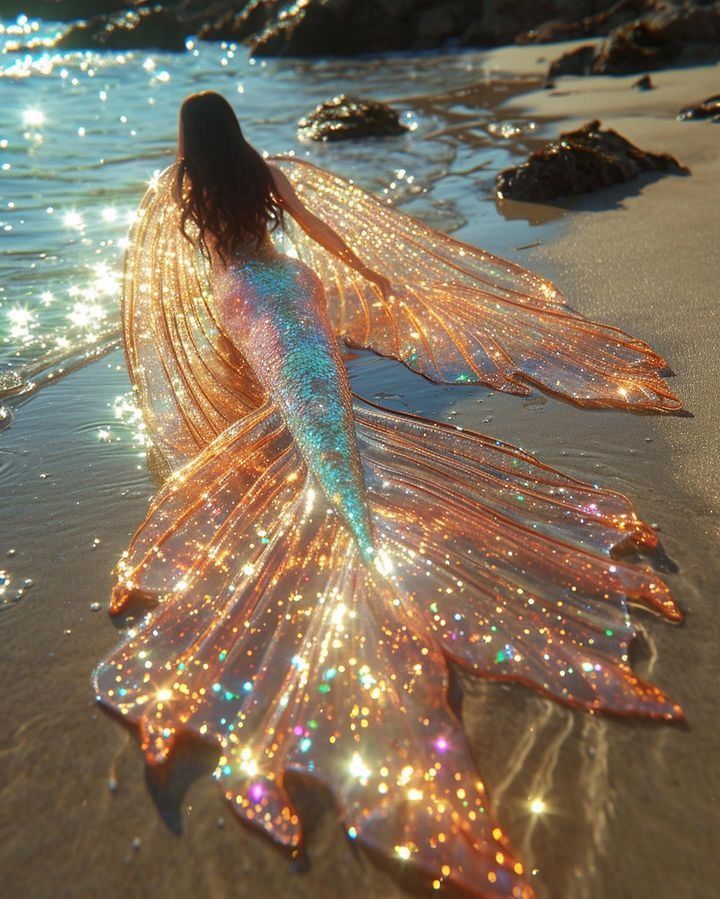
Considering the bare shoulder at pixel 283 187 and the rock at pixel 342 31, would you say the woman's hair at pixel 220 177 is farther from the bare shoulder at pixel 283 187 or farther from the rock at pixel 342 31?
the rock at pixel 342 31

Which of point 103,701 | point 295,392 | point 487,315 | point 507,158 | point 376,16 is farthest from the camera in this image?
point 376,16

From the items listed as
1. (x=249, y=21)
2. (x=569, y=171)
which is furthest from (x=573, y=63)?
(x=249, y=21)

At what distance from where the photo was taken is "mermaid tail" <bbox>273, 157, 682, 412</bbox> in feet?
8.70

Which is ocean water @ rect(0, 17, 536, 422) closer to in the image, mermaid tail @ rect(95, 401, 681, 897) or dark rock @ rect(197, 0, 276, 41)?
mermaid tail @ rect(95, 401, 681, 897)

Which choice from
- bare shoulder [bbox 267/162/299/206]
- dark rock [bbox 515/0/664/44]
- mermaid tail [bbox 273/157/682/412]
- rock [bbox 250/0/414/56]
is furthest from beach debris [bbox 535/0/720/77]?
bare shoulder [bbox 267/162/299/206]

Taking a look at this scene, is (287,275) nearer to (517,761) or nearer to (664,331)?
(664,331)

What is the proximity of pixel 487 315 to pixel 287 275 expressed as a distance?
78cm

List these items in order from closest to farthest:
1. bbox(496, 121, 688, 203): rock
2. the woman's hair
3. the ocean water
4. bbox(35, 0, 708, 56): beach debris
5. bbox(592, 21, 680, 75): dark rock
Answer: the woman's hair, the ocean water, bbox(496, 121, 688, 203): rock, bbox(592, 21, 680, 75): dark rock, bbox(35, 0, 708, 56): beach debris

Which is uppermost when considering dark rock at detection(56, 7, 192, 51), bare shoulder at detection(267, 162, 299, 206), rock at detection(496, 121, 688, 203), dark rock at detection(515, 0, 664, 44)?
bare shoulder at detection(267, 162, 299, 206)

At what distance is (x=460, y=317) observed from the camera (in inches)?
120

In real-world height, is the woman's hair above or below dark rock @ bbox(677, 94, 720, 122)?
above

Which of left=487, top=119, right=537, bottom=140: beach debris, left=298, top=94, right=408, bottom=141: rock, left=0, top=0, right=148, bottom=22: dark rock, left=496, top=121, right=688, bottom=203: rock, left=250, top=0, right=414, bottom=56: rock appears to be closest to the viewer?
left=496, top=121, right=688, bottom=203: rock

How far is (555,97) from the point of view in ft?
29.0

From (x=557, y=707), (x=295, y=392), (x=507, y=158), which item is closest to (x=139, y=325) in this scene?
(x=295, y=392)
